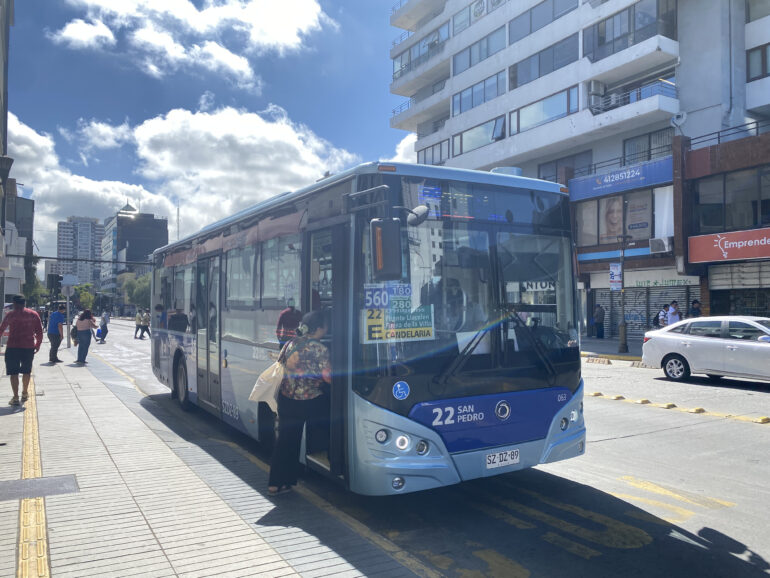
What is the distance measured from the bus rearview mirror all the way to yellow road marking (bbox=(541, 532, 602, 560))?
2311mm

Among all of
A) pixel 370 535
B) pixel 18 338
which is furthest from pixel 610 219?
pixel 370 535

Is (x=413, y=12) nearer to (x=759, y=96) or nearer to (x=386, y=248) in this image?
(x=759, y=96)

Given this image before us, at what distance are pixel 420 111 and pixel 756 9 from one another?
877 inches

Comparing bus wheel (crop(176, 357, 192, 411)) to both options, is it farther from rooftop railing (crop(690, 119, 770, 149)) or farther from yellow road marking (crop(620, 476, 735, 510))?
rooftop railing (crop(690, 119, 770, 149))

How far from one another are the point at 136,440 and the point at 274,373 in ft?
10.7

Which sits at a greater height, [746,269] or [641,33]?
[641,33]

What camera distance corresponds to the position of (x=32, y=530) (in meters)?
4.83

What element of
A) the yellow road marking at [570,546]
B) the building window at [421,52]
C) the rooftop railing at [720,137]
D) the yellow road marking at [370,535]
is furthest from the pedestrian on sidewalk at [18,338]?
the building window at [421,52]

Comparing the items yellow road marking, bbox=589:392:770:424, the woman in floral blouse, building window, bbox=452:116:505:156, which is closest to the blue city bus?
the woman in floral blouse

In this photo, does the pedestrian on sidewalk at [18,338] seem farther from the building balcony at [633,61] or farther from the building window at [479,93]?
the building window at [479,93]

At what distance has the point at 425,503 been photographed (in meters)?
5.82

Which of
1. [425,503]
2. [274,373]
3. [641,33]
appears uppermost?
[641,33]

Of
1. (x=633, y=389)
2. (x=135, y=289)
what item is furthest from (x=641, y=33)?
(x=135, y=289)

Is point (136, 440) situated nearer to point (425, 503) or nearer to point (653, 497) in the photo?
point (425, 503)
